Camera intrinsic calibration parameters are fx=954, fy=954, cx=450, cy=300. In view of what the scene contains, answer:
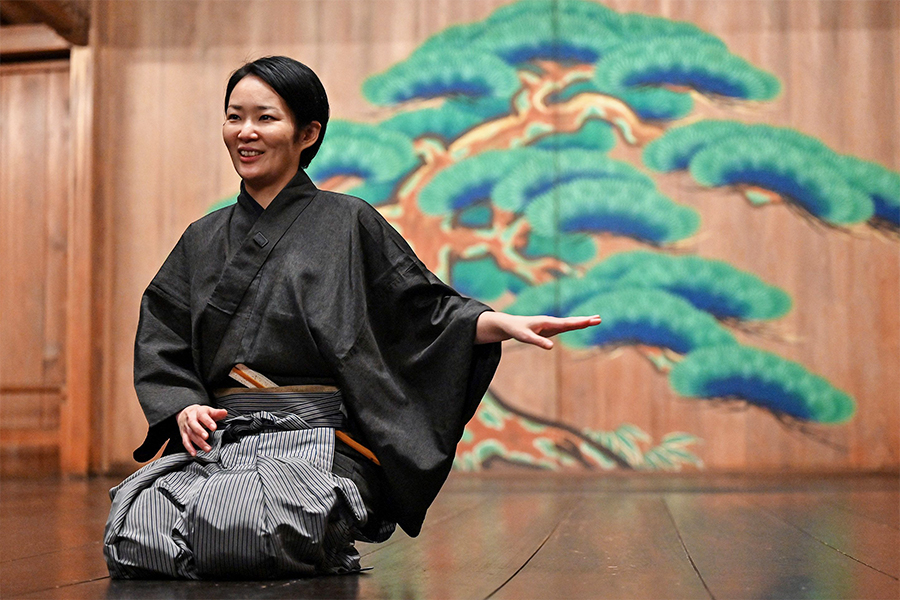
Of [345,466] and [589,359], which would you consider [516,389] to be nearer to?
[589,359]

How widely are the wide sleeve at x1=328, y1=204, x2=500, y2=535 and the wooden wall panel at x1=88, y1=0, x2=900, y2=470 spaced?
2.94m

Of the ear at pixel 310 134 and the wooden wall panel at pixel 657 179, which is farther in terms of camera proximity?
the wooden wall panel at pixel 657 179

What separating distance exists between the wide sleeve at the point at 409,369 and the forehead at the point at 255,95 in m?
0.28

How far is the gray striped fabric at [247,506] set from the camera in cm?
153

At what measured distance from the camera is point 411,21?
495 centimetres

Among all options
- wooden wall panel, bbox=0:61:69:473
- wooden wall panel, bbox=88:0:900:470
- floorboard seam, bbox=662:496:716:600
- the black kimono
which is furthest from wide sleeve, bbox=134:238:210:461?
wooden wall panel, bbox=0:61:69:473

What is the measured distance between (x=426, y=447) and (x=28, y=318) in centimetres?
385

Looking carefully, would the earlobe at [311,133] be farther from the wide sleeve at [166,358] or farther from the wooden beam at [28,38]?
the wooden beam at [28,38]

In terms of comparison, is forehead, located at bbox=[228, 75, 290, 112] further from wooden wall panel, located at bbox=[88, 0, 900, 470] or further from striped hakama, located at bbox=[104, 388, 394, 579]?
wooden wall panel, located at bbox=[88, 0, 900, 470]

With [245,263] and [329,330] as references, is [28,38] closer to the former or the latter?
[245,263]

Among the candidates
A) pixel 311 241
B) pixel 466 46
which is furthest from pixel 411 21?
pixel 311 241

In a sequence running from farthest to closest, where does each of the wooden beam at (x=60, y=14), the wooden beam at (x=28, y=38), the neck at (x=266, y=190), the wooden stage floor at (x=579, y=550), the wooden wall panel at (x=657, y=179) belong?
the wooden beam at (x=28, y=38) → the wooden wall panel at (x=657, y=179) → the wooden beam at (x=60, y=14) → the neck at (x=266, y=190) → the wooden stage floor at (x=579, y=550)

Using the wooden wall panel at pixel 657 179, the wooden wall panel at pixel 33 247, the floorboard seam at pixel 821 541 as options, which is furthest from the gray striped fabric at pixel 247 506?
the wooden wall panel at pixel 33 247

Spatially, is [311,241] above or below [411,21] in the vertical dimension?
below
